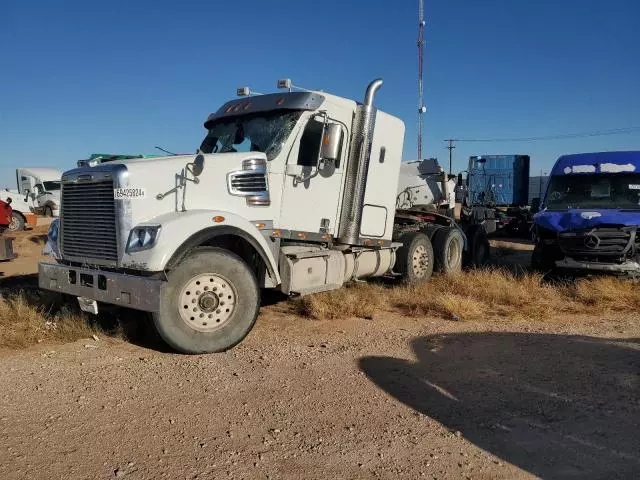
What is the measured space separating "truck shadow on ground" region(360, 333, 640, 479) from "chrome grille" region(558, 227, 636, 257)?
3.00 metres

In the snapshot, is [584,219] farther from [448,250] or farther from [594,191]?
[448,250]

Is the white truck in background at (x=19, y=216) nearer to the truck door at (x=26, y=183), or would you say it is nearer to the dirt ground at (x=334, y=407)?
the truck door at (x=26, y=183)

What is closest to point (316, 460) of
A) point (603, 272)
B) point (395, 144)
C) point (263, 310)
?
point (263, 310)

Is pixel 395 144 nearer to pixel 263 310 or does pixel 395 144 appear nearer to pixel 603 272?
pixel 263 310

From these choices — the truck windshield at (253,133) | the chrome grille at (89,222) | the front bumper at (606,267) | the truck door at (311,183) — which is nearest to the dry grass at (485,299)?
the front bumper at (606,267)

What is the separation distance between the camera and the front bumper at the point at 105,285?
5.23m

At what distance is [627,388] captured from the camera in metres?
4.57

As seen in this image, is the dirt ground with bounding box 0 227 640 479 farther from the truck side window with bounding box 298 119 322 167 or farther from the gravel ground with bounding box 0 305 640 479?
the truck side window with bounding box 298 119 322 167

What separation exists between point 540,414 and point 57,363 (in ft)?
14.0

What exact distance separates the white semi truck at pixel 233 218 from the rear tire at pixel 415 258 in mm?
940

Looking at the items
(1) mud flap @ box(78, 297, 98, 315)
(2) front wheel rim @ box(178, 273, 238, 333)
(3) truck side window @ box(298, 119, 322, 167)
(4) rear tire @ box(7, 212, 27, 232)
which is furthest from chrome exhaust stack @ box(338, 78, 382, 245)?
(4) rear tire @ box(7, 212, 27, 232)

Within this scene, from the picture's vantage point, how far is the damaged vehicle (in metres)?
8.72

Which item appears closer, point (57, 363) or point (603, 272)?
point (57, 363)

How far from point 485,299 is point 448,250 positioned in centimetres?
230
